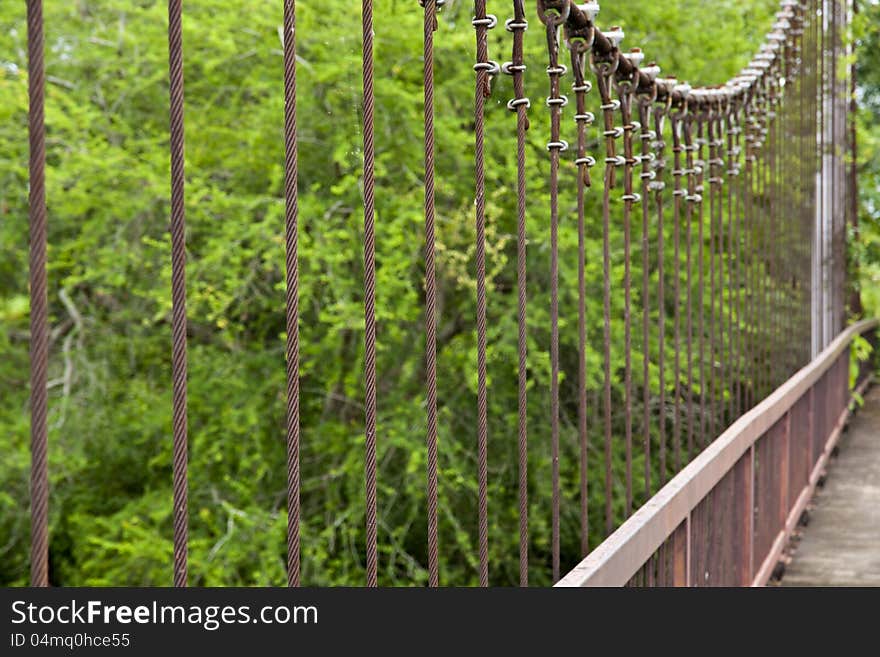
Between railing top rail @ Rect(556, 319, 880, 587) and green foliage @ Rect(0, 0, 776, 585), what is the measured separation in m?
3.23

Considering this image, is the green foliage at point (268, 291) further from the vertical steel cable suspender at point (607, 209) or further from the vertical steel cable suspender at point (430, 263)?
the vertical steel cable suspender at point (430, 263)

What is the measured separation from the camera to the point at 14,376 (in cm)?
799

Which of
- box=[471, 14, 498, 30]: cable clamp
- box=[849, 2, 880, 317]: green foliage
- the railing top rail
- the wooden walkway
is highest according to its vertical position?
box=[849, 2, 880, 317]: green foliage

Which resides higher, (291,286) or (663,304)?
(663,304)

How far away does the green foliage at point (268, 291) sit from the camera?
7.23 metres

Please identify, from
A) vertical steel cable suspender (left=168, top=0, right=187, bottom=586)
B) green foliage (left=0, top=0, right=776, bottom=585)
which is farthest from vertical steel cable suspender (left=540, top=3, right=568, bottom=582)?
green foliage (left=0, top=0, right=776, bottom=585)

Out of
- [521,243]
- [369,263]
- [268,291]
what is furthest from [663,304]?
[268,291]

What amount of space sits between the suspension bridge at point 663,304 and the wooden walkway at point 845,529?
2cm

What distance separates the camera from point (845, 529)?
5.37 meters

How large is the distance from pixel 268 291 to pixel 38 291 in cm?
708

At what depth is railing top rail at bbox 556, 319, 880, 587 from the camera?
72.3 inches

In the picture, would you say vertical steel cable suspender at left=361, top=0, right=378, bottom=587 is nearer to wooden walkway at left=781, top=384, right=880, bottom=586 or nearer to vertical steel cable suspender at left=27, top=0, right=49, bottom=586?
vertical steel cable suspender at left=27, top=0, right=49, bottom=586

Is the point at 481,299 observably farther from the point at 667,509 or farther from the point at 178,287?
the point at 667,509

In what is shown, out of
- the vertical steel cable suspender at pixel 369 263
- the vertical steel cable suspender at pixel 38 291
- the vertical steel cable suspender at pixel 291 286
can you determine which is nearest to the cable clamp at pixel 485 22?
the vertical steel cable suspender at pixel 369 263
